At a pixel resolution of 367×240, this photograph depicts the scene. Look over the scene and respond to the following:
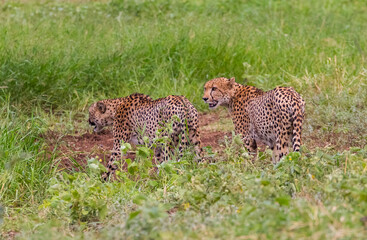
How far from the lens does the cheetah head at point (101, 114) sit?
23.5ft

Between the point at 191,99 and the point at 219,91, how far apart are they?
1.46 meters

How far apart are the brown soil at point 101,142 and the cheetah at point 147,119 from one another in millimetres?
264

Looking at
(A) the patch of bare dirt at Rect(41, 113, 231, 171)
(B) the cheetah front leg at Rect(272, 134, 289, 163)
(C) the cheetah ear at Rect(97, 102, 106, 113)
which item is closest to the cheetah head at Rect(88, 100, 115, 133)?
(C) the cheetah ear at Rect(97, 102, 106, 113)

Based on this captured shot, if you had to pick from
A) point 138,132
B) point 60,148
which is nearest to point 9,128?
point 60,148

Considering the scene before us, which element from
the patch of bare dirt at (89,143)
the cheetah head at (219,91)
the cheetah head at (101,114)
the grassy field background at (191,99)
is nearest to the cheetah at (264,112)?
the cheetah head at (219,91)

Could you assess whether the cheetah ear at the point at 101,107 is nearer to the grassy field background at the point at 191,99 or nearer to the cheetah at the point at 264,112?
the grassy field background at the point at 191,99

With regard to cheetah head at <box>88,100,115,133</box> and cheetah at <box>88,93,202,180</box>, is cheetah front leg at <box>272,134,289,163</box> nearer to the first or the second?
cheetah at <box>88,93,202,180</box>

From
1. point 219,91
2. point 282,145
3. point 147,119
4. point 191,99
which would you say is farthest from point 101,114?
point 282,145

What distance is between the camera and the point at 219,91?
7.21 meters

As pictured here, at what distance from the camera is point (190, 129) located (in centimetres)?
640

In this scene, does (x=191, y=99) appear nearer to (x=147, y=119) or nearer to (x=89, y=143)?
(x=89, y=143)

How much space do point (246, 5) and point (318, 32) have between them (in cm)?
318

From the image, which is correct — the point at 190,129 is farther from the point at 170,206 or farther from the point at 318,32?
the point at 318,32

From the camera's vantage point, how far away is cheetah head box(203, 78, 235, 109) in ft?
23.6
